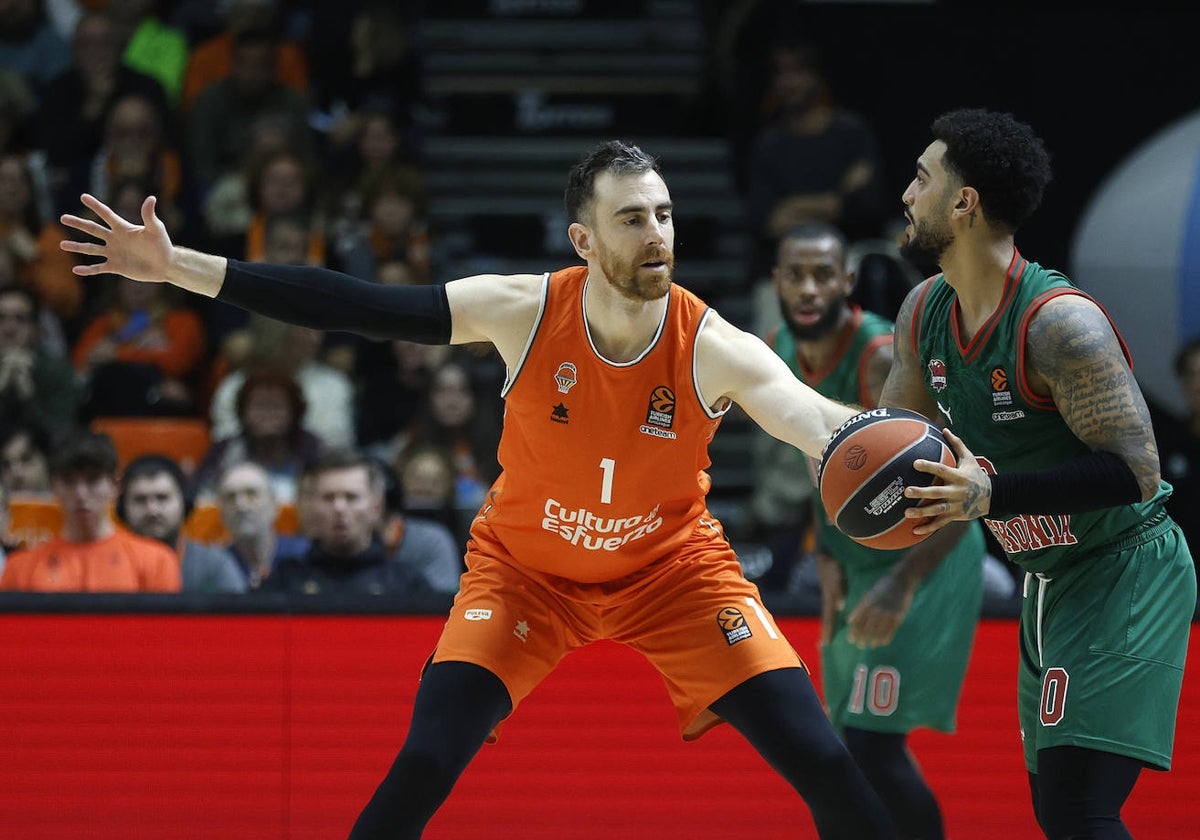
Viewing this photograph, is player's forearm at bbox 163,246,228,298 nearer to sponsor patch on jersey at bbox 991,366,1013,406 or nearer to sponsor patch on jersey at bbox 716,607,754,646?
sponsor patch on jersey at bbox 716,607,754,646

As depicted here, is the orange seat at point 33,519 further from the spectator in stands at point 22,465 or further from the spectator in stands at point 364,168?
the spectator in stands at point 364,168

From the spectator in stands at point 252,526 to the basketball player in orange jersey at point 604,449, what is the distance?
2.51m

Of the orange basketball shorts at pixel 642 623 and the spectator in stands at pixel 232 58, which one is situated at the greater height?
the spectator in stands at pixel 232 58

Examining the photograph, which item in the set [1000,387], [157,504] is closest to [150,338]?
[157,504]

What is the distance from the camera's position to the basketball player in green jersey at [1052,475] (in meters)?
3.72

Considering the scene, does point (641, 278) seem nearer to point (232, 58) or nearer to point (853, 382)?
point (853, 382)

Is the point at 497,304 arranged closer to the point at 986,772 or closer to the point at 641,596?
the point at 641,596

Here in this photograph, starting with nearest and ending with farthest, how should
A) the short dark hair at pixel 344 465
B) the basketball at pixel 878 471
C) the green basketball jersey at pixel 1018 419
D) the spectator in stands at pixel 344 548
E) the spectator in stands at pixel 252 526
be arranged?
the basketball at pixel 878 471 < the green basketball jersey at pixel 1018 419 < the spectator in stands at pixel 344 548 < the short dark hair at pixel 344 465 < the spectator in stands at pixel 252 526

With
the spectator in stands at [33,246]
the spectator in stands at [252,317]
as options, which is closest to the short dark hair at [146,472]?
the spectator in stands at [252,317]

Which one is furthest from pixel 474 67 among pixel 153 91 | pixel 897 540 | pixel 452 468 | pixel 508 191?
pixel 897 540

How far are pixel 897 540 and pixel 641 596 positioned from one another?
82cm

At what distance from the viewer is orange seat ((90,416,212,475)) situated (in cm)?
820

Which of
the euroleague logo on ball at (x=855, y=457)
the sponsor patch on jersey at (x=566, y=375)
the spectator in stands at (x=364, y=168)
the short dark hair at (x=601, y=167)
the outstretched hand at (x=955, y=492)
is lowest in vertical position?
the outstretched hand at (x=955, y=492)

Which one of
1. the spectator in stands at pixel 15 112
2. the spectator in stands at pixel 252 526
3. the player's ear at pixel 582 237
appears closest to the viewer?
the player's ear at pixel 582 237
